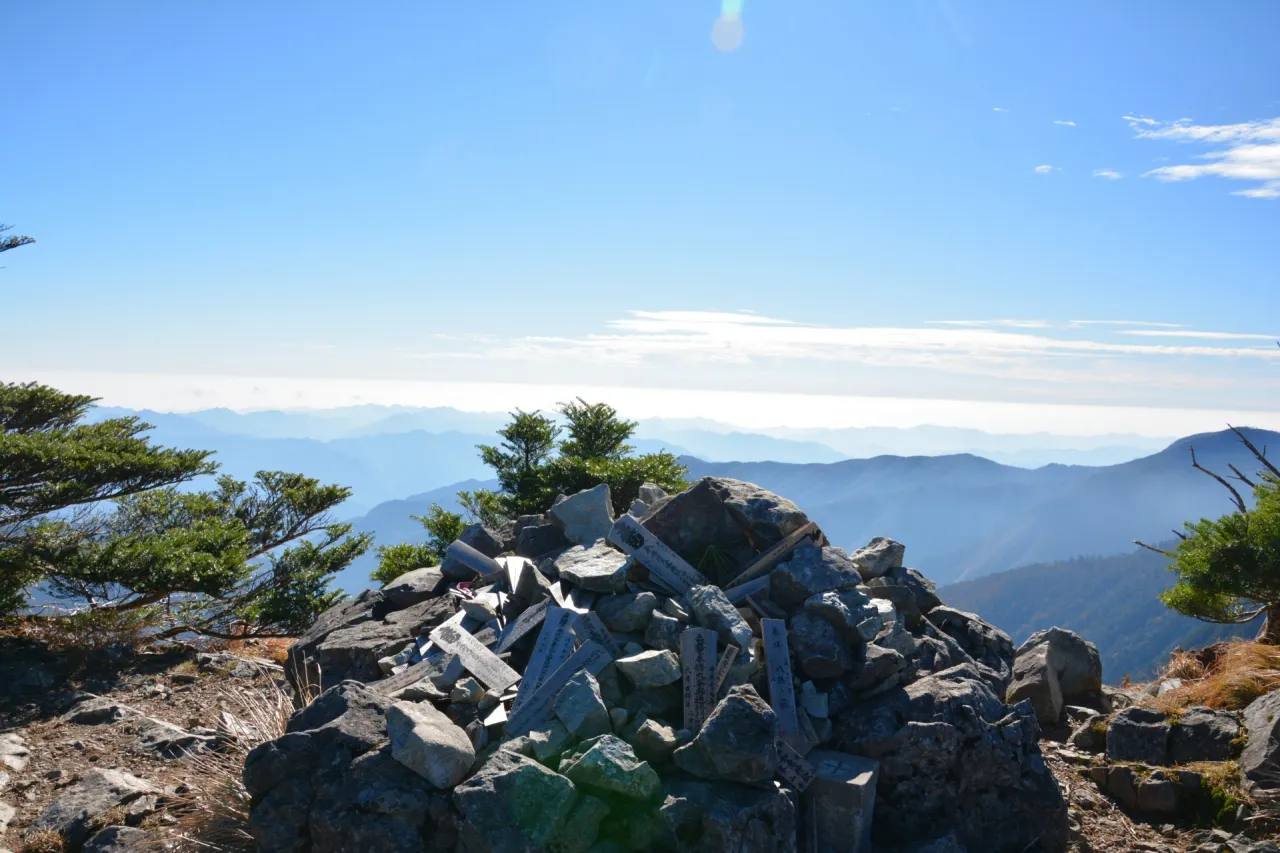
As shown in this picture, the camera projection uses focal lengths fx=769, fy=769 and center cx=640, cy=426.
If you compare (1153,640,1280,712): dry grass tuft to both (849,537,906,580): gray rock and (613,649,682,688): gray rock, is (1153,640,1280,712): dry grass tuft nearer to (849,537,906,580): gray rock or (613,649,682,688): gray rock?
(849,537,906,580): gray rock

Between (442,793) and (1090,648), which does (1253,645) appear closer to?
(1090,648)

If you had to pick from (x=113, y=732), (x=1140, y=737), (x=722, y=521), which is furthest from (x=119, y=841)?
(x=1140, y=737)

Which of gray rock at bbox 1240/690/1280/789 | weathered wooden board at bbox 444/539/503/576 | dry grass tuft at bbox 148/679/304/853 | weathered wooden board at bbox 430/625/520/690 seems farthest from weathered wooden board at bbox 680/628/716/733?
gray rock at bbox 1240/690/1280/789

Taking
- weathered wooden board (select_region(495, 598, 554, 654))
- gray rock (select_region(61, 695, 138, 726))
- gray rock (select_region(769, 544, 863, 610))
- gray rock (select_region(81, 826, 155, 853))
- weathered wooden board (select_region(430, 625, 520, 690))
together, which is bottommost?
gray rock (select_region(61, 695, 138, 726))

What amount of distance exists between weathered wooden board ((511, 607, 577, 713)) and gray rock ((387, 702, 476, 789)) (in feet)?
3.24

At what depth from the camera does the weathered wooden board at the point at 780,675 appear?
24.0ft

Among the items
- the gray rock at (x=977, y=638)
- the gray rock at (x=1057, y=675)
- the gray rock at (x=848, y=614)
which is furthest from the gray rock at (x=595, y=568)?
the gray rock at (x=1057, y=675)

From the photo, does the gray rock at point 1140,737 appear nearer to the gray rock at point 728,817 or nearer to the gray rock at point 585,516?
the gray rock at point 728,817

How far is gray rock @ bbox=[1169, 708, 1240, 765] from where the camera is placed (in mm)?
8766

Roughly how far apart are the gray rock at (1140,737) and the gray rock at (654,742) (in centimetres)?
611

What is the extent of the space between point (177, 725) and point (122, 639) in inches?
152

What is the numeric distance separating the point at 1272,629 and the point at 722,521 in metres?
9.84

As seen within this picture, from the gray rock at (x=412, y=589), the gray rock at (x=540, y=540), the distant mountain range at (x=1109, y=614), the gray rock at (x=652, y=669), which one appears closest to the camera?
the gray rock at (x=652, y=669)

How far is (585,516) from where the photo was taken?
34.9 ft
